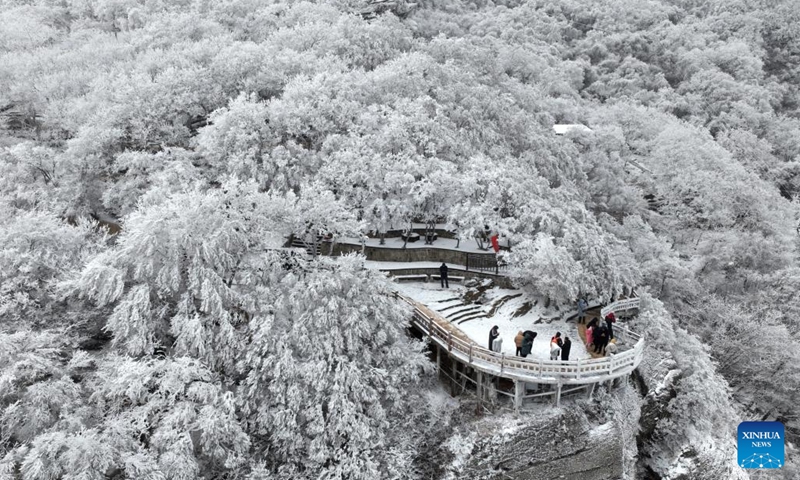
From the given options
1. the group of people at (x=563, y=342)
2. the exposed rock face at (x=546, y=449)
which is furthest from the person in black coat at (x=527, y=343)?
the exposed rock face at (x=546, y=449)

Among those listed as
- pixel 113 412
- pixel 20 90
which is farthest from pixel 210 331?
pixel 20 90

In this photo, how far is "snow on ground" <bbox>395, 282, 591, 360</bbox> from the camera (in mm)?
19031

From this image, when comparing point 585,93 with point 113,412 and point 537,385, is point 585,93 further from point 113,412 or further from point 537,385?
point 113,412

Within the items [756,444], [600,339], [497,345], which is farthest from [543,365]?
[756,444]

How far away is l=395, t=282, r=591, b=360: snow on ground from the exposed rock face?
7.52 ft

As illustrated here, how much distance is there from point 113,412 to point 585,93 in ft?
202

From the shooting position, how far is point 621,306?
22.3 meters

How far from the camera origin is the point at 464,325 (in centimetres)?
2014

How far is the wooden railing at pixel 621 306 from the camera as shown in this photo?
21391mm

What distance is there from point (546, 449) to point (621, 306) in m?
8.46

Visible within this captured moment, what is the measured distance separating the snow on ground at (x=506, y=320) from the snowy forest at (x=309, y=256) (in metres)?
1.29

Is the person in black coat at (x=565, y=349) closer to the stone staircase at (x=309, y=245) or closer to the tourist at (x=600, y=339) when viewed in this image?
the tourist at (x=600, y=339)

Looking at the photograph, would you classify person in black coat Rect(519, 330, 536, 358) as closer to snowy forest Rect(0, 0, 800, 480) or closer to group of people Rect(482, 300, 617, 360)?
group of people Rect(482, 300, 617, 360)

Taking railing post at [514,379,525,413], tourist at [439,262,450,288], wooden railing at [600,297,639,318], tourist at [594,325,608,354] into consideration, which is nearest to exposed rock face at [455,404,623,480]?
railing post at [514,379,525,413]
